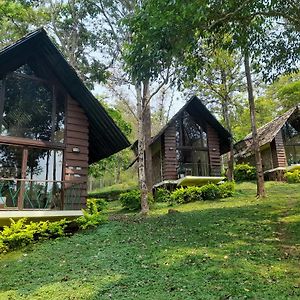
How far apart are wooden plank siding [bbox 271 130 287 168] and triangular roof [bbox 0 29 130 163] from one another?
1628 centimetres

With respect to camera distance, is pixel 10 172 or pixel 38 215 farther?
pixel 10 172

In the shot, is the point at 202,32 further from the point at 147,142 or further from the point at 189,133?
the point at 189,133

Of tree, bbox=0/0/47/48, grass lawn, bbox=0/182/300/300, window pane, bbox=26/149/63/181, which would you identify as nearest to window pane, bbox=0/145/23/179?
window pane, bbox=26/149/63/181

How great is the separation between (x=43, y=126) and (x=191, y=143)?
1269cm

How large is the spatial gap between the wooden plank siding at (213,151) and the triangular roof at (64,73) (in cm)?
1033

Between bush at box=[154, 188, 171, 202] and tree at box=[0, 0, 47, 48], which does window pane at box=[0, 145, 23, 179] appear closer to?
bush at box=[154, 188, 171, 202]

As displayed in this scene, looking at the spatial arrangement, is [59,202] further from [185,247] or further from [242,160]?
[242,160]

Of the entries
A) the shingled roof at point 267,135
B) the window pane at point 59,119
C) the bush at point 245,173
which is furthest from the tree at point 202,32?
the bush at point 245,173

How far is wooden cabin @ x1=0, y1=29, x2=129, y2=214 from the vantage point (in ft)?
37.0

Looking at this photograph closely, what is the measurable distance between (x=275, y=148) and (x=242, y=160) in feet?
16.9

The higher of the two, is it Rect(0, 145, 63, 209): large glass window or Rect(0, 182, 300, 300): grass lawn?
Rect(0, 145, 63, 209): large glass window

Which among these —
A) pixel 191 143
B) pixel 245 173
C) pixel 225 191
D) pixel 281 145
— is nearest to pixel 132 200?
pixel 225 191

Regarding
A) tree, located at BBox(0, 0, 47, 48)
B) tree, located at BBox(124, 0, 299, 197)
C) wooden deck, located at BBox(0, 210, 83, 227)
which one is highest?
tree, located at BBox(0, 0, 47, 48)

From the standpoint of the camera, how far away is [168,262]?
24.3 feet
